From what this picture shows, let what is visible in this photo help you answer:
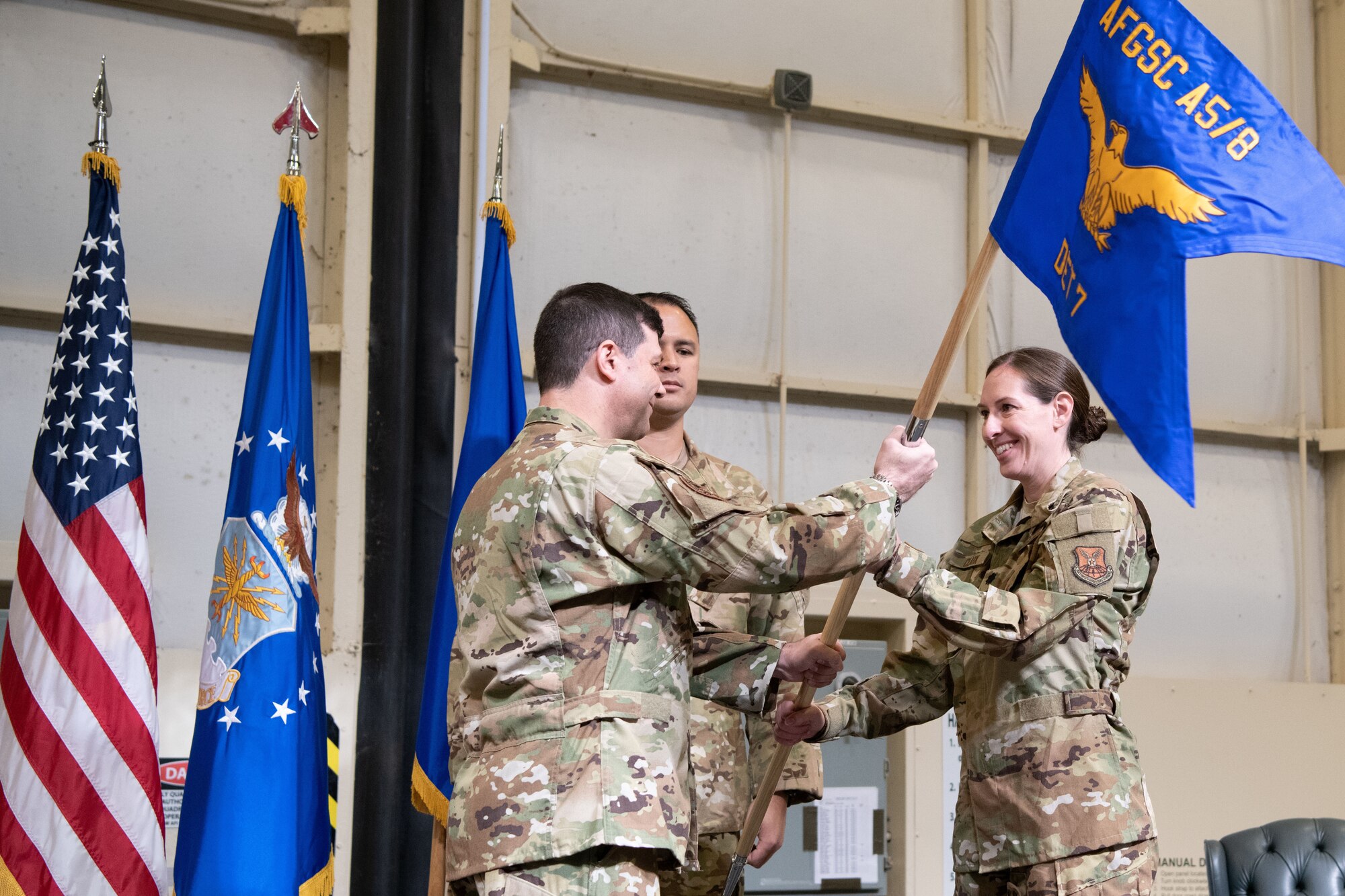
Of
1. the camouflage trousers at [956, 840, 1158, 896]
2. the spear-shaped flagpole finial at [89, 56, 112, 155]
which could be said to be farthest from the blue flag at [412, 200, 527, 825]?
the camouflage trousers at [956, 840, 1158, 896]

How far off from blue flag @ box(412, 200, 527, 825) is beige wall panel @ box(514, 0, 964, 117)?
1707 millimetres

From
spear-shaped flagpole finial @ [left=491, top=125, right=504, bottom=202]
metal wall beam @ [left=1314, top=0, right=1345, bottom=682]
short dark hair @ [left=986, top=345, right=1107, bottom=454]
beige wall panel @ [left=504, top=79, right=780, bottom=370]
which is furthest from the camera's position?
metal wall beam @ [left=1314, top=0, right=1345, bottom=682]

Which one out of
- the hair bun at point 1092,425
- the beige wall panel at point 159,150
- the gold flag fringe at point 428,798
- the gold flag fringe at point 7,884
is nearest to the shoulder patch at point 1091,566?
the hair bun at point 1092,425

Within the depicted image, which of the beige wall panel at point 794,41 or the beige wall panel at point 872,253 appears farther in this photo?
the beige wall panel at point 872,253

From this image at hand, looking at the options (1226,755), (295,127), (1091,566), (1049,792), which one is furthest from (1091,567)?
(1226,755)

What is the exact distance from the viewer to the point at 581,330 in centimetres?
226

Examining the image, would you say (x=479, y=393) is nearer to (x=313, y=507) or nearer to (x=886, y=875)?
(x=313, y=507)

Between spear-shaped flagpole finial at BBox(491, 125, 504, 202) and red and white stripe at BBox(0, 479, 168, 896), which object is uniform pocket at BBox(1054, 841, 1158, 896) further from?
spear-shaped flagpole finial at BBox(491, 125, 504, 202)

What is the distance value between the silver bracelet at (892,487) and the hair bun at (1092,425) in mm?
716

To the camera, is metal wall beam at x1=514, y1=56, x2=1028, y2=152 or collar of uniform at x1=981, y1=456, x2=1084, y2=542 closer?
collar of uniform at x1=981, y1=456, x2=1084, y2=542

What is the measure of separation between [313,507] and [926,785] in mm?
2974

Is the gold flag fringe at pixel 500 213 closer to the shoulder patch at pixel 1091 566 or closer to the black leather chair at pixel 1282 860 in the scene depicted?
the shoulder patch at pixel 1091 566

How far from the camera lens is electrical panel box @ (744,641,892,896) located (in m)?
5.15

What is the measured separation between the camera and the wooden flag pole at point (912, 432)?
230 centimetres
